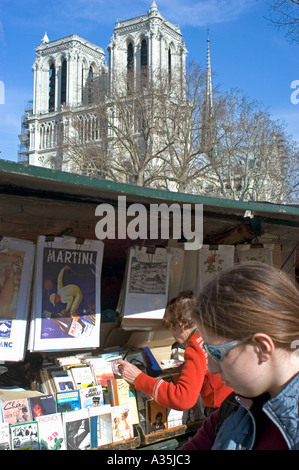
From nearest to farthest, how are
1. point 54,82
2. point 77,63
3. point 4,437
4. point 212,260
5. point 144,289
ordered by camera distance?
1. point 4,437
2. point 144,289
3. point 212,260
4. point 77,63
5. point 54,82

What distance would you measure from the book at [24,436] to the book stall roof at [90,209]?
1180 millimetres

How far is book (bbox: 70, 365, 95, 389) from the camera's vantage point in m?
2.79

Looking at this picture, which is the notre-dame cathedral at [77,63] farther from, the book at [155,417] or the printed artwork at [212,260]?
the book at [155,417]

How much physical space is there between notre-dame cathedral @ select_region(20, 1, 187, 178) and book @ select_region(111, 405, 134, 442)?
4731cm

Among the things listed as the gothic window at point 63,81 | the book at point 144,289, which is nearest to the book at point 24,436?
the book at point 144,289

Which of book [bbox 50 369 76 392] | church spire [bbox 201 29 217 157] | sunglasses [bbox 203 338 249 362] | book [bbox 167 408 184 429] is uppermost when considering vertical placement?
church spire [bbox 201 29 217 157]

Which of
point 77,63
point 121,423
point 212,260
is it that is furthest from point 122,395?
point 77,63

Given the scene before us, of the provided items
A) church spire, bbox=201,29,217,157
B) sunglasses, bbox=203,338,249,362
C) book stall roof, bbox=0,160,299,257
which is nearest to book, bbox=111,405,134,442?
book stall roof, bbox=0,160,299,257

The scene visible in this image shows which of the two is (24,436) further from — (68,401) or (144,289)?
(144,289)

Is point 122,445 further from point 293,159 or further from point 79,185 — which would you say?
point 293,159

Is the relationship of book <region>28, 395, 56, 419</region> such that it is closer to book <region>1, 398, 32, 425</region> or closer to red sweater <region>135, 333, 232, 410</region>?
book <region>1, 398, 32, 425</region>

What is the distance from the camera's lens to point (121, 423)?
8.88 ft

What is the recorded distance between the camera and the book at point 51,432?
243 cm

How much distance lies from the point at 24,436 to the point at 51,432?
15cm
